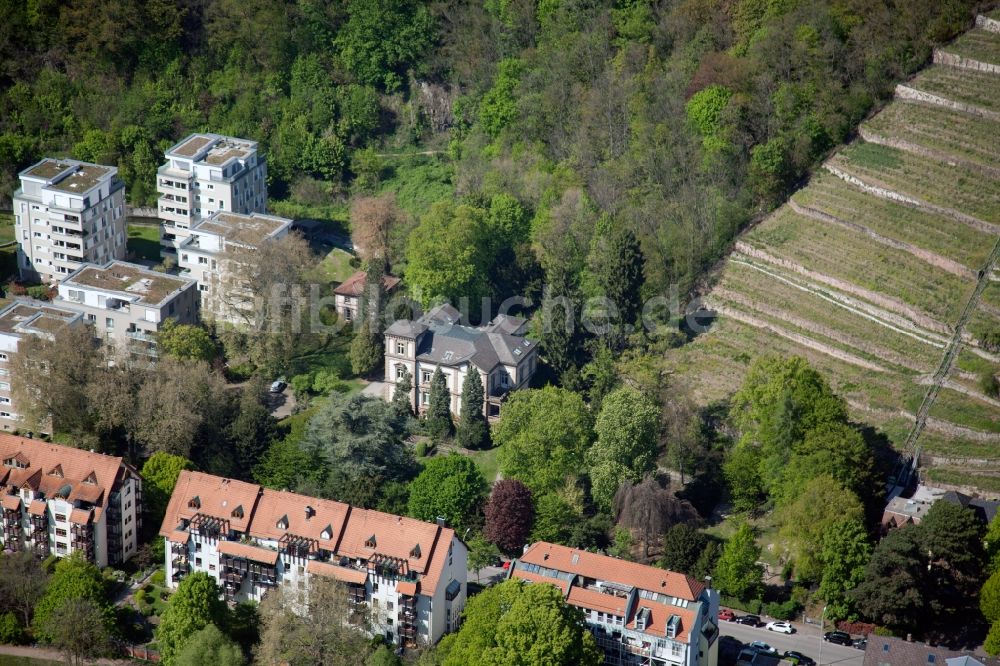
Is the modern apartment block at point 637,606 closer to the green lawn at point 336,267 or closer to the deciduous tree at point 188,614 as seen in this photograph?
the deciduous tree at point 188,614

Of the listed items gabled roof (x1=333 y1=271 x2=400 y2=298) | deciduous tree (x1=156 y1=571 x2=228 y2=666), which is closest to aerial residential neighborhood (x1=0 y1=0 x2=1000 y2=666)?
deciduous tree (x1=156 y1=571 x2=228 y2=666)

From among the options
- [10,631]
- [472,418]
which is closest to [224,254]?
[472,418]

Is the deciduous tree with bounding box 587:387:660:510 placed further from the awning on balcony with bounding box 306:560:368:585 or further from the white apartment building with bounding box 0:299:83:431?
the white apartment building with bounding box 0:299:83:431

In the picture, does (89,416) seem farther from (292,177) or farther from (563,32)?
(563,32)

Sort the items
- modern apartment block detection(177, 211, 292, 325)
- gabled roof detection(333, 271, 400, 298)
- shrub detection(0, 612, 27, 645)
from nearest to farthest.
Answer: shrub detection(0, 612, 27, 645) → modern apartment block detection(177, 211, 292, 325) → gabled roof detection(333, 271, 400, 298)

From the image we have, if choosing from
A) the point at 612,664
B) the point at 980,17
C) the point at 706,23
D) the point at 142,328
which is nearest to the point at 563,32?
the point at 706,23

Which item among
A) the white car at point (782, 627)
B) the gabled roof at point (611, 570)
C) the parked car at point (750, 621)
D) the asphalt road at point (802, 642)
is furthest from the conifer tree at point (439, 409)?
the white car at point (782, 627)
